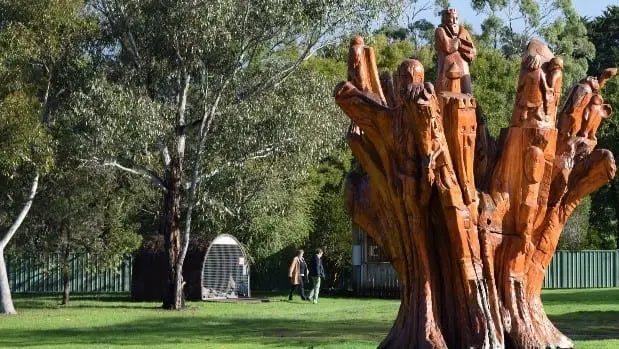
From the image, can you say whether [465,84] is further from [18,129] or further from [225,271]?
[225,271]

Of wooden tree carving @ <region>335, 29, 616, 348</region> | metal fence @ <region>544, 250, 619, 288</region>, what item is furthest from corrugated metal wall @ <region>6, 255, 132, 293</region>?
wooden tree carving @ <region>335, 29, 616, 348</region>

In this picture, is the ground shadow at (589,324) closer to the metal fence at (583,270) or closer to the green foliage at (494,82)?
the metal fence at (583,270)

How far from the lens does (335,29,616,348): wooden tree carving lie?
13.6 meters

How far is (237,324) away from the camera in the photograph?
24656 mm

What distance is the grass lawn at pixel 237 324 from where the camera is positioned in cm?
1962

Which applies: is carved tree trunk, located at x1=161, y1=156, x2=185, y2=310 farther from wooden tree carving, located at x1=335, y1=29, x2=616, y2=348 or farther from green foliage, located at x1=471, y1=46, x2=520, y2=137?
green foliage, located at x1=471, y1=46, x2=520, y2=137

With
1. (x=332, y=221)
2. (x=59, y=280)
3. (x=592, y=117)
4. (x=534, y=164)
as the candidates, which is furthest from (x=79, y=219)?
(x=534, y=164)

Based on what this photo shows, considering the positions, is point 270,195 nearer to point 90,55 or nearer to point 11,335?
point 90,55

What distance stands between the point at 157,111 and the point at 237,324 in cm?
771

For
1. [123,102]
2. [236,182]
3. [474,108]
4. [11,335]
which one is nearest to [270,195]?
[236,182]

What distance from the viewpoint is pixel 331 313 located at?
28.5 m

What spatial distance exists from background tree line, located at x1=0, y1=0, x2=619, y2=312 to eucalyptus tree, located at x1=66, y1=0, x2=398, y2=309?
39 millimetres

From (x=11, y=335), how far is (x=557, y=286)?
94.0 feet

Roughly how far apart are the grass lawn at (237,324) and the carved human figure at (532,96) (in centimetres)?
435
